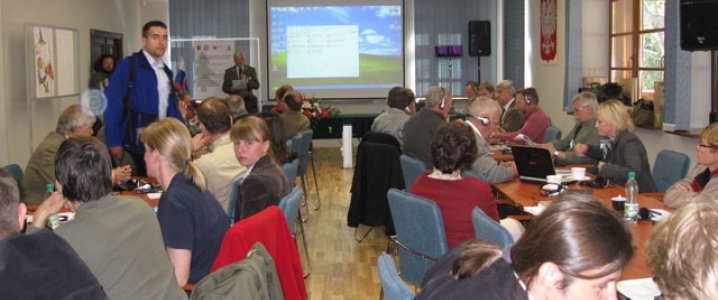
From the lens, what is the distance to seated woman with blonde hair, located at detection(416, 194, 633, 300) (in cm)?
175

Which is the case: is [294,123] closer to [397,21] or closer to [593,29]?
[593,29]

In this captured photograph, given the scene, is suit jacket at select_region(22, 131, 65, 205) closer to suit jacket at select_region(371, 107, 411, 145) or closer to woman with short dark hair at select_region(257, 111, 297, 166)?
woman with short dark hair at select_region(257, 111, 297, 166)

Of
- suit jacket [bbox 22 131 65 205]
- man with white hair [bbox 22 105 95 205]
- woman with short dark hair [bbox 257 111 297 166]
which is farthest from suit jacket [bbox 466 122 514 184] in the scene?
suit jacket [bbox 22 131 65 205]

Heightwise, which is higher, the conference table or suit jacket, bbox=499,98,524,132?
suit jacket, bbox=499,98,524,132

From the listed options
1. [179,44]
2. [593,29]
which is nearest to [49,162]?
[593,29]

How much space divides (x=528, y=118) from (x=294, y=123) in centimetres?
258

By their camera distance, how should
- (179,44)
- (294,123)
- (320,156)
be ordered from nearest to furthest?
(294,123), (320,156), (179,44)

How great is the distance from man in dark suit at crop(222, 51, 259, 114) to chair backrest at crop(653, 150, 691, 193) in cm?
824

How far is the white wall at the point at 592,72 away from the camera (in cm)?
755

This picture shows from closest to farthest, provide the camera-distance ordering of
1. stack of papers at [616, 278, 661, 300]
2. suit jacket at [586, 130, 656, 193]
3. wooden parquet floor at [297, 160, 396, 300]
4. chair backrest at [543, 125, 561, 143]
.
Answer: stack of papers at [616, 278, 661, 300] < suit jacket at [586, 130, 656, 193] < wooden parquet floor at [297, 160, 396, 300] < chair backrest at [543, 125, 561, 143]

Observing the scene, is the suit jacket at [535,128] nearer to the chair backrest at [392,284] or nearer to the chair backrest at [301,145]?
the chair backrest at [301,145]

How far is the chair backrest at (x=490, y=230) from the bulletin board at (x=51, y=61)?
21.2ft

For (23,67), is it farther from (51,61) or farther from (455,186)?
(455,186)

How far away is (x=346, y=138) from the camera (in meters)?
11.6
